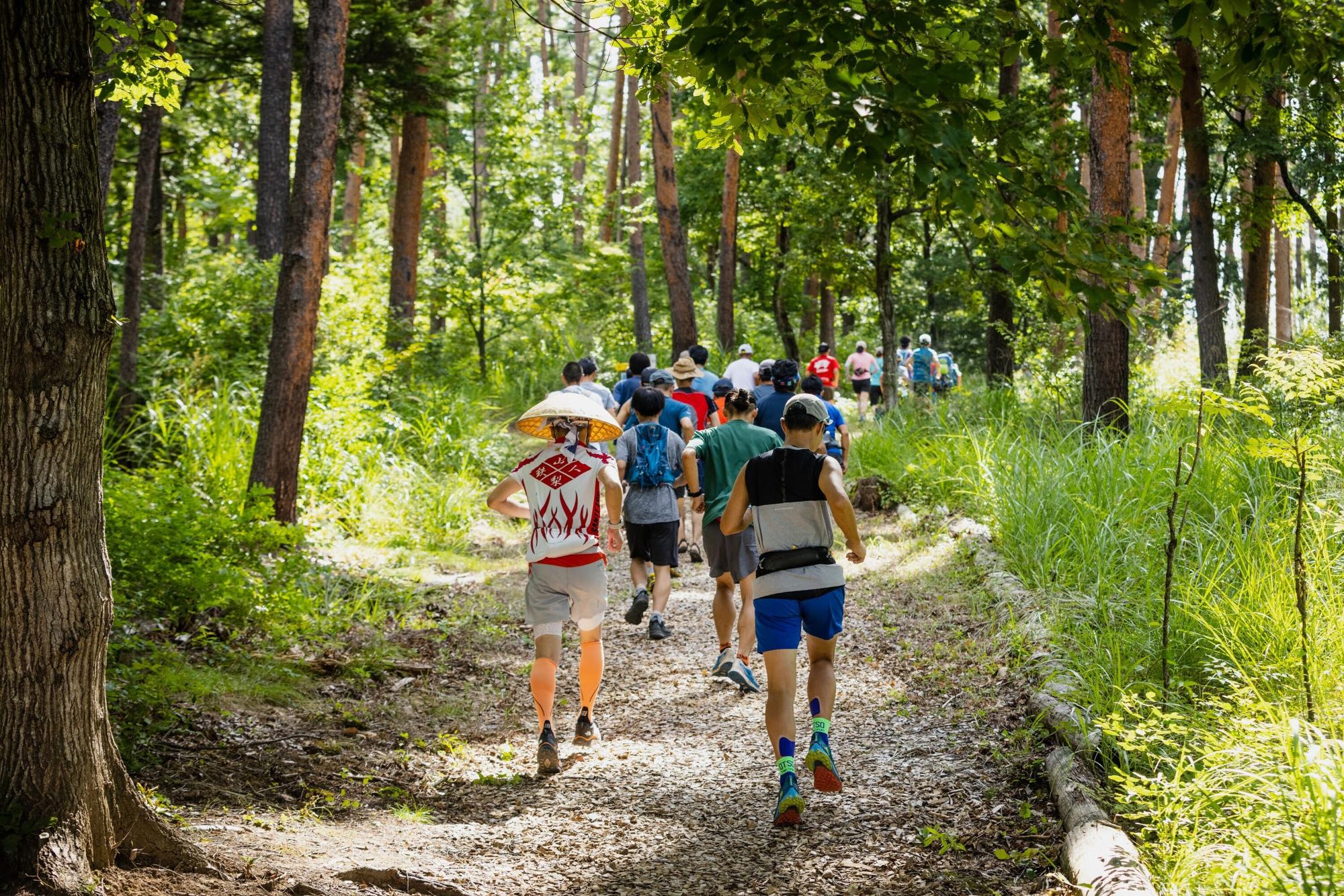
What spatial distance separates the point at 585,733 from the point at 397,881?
230cm

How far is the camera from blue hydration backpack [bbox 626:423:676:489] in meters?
8.35

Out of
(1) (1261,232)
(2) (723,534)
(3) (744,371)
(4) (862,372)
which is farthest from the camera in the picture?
(4) (862,372)

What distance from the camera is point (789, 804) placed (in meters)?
4.96

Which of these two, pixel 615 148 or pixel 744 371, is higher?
pixel 615 148

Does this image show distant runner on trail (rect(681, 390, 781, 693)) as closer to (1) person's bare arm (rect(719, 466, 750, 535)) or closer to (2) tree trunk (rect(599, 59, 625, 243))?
(1) person's bare arm (rect(719, 466, 750, 535))

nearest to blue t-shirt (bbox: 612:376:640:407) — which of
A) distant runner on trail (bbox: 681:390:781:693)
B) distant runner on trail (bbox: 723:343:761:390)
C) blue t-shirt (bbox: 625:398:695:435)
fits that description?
blue t-shirt (bbox: 625:398:695:435)

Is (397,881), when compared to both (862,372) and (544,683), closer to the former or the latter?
(544,683)

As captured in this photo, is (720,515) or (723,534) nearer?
(723,534)

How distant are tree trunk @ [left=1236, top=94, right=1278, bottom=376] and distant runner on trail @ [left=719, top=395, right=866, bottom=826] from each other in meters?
9.85

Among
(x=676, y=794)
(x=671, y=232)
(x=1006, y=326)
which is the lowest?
(x=676, y=794)

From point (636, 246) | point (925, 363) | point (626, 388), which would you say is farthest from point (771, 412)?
point (636, 246)

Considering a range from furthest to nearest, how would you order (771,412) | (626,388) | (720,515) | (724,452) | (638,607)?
1. (626,388)
2. (771,412)
3. (638,607)
4. (720,515)
5. (724,452)

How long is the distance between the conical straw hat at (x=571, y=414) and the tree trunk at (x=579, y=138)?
19.0 meters

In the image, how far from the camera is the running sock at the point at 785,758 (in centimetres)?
505
